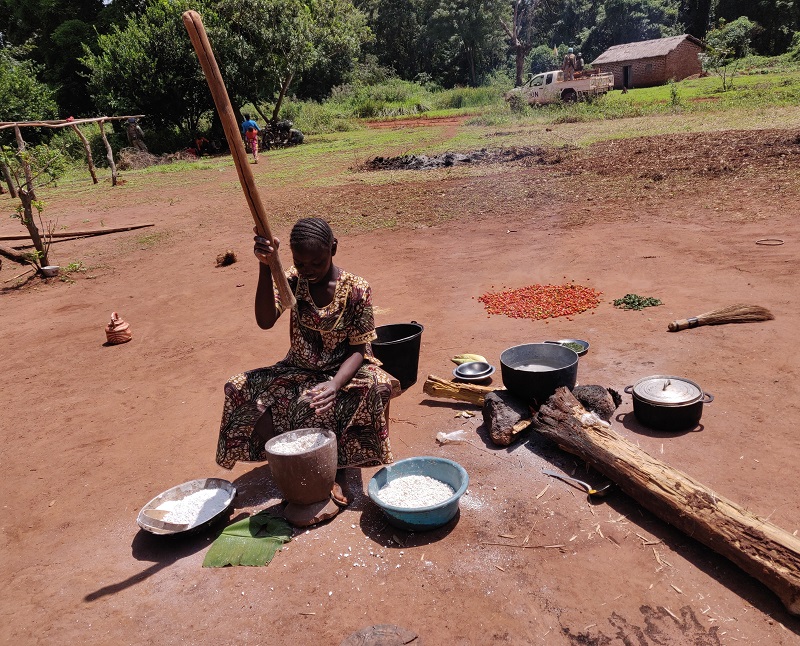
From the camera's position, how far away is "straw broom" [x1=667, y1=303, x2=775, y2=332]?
4762mm

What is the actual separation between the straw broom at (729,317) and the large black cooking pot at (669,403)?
1314mm

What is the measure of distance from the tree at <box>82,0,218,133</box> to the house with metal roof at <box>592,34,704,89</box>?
22295 millimetres

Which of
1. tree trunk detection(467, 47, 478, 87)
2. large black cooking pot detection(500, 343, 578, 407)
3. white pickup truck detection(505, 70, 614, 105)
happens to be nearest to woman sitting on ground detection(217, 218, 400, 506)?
large black cooking pot detection(500, 343, 578, 407)

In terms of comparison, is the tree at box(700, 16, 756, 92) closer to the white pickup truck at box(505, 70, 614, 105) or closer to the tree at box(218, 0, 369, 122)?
the white pickup truck at box(505, 70, 614, 105)

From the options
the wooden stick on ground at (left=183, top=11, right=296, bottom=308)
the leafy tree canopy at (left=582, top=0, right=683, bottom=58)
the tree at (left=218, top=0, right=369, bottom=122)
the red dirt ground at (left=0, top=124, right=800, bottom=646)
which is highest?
the leafy tree canopy at (left=582, top=0, right=683, bottom=58)

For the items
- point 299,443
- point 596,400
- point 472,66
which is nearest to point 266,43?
point 596,400

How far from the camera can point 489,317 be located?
562cm

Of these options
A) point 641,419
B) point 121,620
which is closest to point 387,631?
point 121,620

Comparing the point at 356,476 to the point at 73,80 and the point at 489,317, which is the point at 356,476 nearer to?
the point at 489,317

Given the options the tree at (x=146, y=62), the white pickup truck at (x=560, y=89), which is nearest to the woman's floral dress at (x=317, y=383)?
the tree at (x=146, y=62)

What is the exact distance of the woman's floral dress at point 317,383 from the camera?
3.02 meters

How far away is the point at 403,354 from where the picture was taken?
14.3 ft

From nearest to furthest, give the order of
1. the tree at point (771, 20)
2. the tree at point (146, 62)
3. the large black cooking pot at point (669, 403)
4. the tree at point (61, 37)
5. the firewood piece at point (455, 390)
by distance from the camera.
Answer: the large black cooking pot at point (669, 403), the firewood piece at point (455, 390), the tree at point (146, 62), the tree at point (61, 37), the tree at point (771, 20)

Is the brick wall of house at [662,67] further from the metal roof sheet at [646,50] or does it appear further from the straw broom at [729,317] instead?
the straw broom at [729,317]
